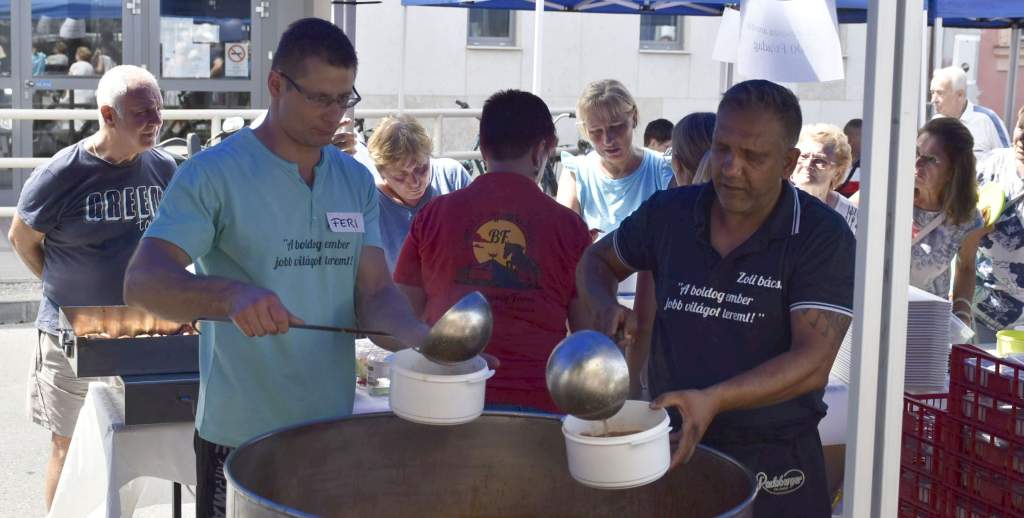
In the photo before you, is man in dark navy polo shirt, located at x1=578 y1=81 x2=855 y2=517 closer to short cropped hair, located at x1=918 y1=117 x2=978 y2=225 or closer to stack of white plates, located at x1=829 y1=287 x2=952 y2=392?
stack of white plates, located at x1=829 y1=287 x2=952 y2=392

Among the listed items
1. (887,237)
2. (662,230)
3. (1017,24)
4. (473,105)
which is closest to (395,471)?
(662,230)

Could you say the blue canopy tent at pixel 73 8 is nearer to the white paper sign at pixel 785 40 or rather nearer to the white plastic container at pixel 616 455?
the white paper sign at pixel 785 40

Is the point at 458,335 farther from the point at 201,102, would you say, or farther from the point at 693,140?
the point at 201,102

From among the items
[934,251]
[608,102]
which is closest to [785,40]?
[608,102]

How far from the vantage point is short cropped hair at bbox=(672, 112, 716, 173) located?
3797 millimetres

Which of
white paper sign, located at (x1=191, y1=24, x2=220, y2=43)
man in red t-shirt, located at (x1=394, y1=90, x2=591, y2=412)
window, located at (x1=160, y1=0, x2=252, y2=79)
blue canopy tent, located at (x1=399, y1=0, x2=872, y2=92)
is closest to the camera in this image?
man in red t-shirt, located at (x1=394, y1=90, x2=591, y2=412)

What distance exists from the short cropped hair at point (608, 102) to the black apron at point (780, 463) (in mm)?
2304

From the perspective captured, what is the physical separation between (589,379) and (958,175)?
2718 mm

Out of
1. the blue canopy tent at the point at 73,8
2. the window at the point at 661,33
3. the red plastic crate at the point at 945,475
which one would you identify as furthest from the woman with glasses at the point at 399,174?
the window at the point at 661,33

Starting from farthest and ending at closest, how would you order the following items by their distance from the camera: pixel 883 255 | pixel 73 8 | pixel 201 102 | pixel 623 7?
pixel 201 102
pixel 73 8
pixel 623 7
pixel 883 255

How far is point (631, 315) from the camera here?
2256 millimetres

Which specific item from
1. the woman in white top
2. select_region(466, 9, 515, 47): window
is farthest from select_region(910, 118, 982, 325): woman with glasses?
select_region(466, 9, 515, 47): window

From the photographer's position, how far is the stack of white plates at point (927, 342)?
3.06 metres

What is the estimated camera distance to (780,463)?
215 centimetres
